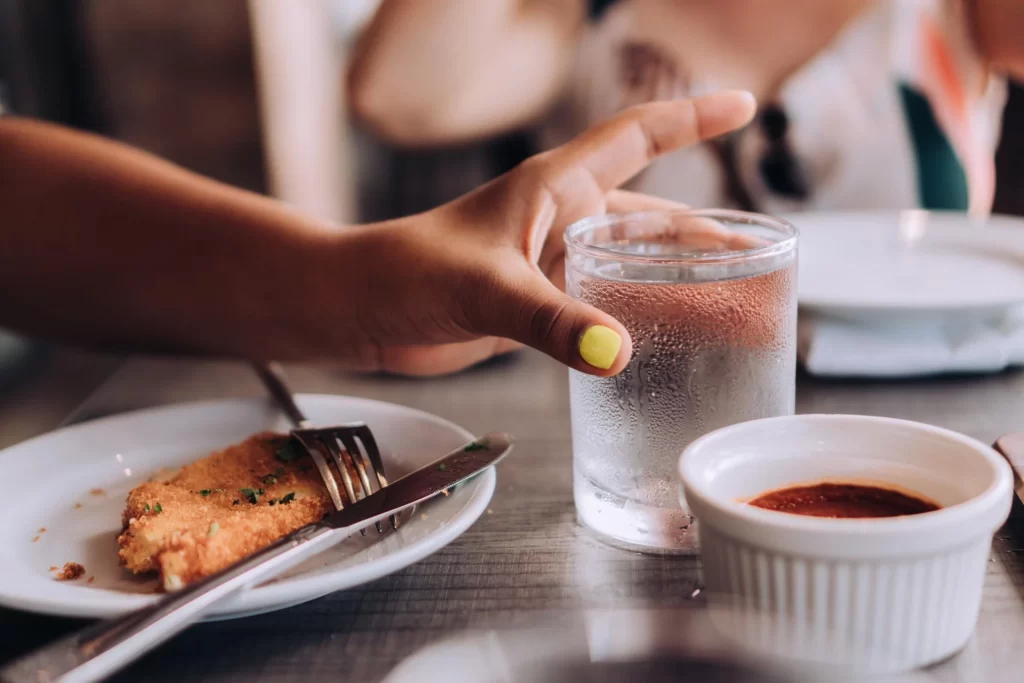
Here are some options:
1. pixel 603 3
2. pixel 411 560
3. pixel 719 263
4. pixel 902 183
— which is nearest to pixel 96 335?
pixel 411 560

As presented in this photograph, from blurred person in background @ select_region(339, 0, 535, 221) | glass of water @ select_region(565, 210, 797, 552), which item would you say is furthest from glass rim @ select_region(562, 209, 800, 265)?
blurred person in background @ select_region(339, 0, 535, 221)

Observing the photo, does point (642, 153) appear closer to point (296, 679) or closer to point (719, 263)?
point (719, 263)

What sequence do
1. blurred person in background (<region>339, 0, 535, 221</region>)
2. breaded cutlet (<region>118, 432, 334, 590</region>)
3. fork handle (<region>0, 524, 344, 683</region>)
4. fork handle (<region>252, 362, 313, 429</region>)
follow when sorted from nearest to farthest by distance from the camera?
fork handle (<region>0, 524, 344, 683</region>) → breaded cutlet (<region>118, 432, 334, 590</region>) → fork handle (<region>252, 362, 313, 429</region>) → blurred person in background (<region>339, 0, 535, 221</region>)

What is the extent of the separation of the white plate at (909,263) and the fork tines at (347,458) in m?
0.53

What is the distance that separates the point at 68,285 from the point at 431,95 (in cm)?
132

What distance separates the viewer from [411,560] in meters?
0.57

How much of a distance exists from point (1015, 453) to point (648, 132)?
1.28 ft

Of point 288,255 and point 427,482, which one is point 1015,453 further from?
point 288,255

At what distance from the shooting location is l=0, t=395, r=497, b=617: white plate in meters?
0.54

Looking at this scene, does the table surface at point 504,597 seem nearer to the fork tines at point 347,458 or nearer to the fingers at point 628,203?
the fork tines at point 347,458

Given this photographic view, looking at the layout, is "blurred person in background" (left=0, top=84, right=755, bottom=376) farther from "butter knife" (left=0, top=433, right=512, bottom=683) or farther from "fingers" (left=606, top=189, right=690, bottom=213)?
"butter knife" (left=0, top=433, right=512, bottom=683)

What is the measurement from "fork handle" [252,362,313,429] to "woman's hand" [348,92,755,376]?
4.2 inches

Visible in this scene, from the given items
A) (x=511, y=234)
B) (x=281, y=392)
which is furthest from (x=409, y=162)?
(x=511, y=234)

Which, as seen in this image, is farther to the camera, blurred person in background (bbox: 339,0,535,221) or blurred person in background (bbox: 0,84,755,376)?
blurred person in background (bbox: 339,0,535,221)
